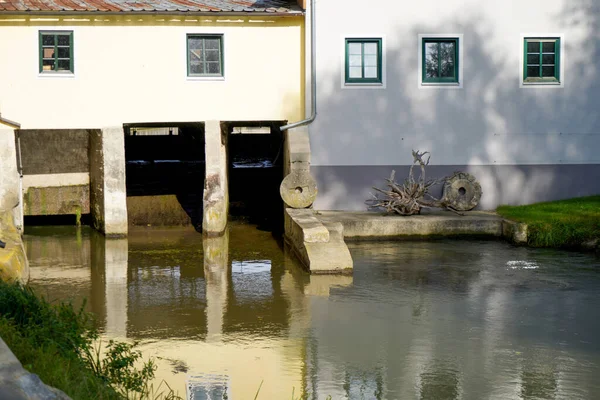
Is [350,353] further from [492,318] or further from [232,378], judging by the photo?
[492,318]

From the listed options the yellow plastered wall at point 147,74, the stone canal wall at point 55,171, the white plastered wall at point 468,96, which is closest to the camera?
the yellow plastered wall at point 147,74

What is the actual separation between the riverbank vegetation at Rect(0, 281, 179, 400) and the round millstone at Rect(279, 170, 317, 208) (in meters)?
10.5

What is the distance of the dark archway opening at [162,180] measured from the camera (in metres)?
23.9

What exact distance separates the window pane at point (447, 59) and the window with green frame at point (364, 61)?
55.6 inches

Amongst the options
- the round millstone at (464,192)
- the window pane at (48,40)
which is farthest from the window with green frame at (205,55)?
the round millstone at (464,192)

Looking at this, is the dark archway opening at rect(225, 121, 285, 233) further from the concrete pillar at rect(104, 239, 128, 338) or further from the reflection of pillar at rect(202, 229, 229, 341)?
the concrete pillar at rect(104, 239, 128, 338)

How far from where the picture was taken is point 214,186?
20500mm

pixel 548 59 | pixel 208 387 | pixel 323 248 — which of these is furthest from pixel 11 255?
pixel 548 59

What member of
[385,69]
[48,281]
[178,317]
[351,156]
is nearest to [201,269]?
[48,281]

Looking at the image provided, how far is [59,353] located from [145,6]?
569 inches

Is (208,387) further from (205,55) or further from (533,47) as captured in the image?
(533,47)

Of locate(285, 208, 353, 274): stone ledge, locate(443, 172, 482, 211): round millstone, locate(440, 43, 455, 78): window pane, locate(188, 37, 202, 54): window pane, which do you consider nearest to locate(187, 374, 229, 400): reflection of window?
locate(285, 208, 353, 274): stone ledge

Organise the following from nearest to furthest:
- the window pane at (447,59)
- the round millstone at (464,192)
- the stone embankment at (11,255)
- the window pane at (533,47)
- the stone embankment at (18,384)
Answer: the stone embankment at (18,384) < the stone embankment at (11,255) < the round millstone at (464,192) < the window pane at (447,59) < the window pane at (533,47)

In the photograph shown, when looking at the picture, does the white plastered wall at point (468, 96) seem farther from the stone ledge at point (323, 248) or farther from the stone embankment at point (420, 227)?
the stone ledge at point (323, 248)
